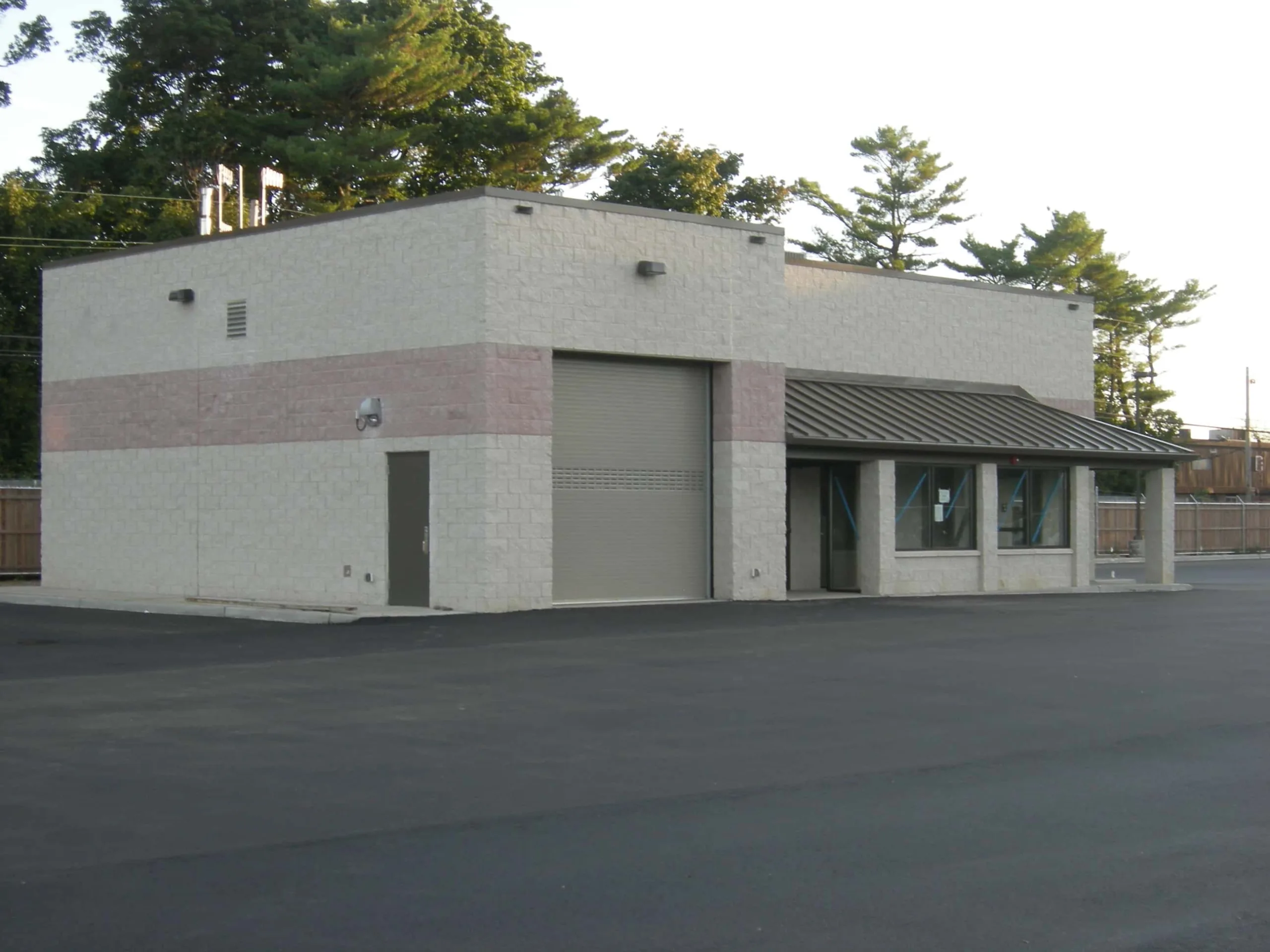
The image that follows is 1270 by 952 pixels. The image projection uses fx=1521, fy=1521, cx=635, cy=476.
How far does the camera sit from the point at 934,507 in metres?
28.8

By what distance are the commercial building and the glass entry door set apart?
5 centimetres

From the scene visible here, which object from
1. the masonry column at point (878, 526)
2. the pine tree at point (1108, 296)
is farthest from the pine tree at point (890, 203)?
the masonry column at point (878, 526)

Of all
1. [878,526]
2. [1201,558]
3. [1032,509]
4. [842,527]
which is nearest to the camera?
[878,526]

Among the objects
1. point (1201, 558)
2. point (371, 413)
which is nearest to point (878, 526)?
point (371, 413)

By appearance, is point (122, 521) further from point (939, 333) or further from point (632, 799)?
point (632, 799)

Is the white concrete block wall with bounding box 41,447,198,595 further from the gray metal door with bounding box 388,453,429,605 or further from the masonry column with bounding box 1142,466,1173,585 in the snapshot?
the masonry column with bounding box 1142,466,1173,585

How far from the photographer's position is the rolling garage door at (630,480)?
24031mm

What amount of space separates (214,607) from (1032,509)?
1620 cm

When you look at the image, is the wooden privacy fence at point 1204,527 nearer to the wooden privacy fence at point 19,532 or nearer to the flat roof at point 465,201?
the flat roof at point 465,201

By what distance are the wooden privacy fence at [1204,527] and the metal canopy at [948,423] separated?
21.5 meters

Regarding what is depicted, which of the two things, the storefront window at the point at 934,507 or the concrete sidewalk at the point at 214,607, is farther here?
the storefront window at the point at 934,507

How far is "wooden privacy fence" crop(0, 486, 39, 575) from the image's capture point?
3184 cm

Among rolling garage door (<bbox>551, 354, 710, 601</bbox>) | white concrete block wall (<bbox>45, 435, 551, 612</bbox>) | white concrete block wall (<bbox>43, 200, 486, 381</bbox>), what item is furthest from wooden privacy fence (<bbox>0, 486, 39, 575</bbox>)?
rolling garage door (<bbox>551, 354, 710, 601</bbox>)

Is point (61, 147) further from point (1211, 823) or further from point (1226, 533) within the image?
point (1211, 823)
